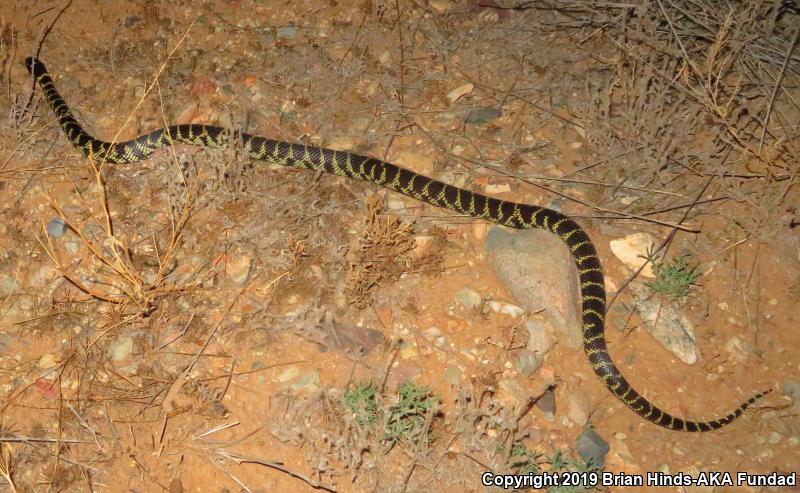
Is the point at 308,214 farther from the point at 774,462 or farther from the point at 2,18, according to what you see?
the point at 2,18

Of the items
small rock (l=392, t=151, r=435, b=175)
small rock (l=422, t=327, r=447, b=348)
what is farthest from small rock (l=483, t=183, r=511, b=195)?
small rock (l=422, t=327, r=447, b=348)

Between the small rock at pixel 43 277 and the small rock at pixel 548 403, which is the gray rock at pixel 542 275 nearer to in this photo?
the small rock at pixel 548 403

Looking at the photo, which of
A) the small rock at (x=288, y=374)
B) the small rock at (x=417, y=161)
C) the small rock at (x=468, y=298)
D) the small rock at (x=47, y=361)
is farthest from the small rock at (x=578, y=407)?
the small rock at (x=47, y=361)

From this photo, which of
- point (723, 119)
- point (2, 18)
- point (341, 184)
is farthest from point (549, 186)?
point (2, 18)

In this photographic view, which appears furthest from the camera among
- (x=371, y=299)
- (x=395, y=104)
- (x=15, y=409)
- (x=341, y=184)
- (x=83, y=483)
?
(x=395, y=104)

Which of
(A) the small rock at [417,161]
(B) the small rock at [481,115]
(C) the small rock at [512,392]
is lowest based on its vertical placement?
(C) the small rock at [512,392]

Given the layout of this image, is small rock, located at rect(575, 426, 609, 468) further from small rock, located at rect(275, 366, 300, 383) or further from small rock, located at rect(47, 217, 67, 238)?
small rock, located at rect(47, 217, 67, 238)
